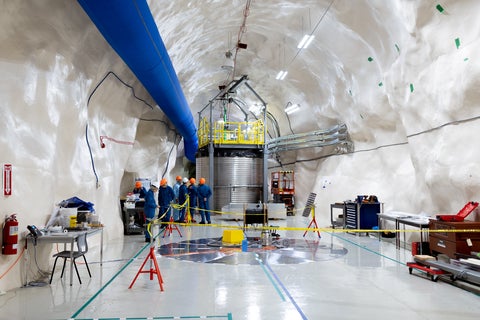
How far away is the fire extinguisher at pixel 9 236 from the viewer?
5.99m

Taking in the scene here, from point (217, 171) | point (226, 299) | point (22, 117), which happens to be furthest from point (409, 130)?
point (217, 171)

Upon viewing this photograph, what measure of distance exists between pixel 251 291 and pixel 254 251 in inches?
144

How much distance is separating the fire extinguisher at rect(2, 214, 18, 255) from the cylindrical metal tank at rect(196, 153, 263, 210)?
1469 cm

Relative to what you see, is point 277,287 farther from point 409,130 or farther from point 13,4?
point 409,130

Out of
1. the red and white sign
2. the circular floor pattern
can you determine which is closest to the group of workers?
the circular floor pattern

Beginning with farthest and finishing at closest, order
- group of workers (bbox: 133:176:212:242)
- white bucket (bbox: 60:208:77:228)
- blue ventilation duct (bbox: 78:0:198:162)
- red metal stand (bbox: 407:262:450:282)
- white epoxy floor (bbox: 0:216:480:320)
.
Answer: group of workers (bbox: 133:176:212:242)
white bucket (bbox: 60:208:77:228)
red metal stand (bbox: 407:262:450:282)
blue ventilation duct (bbox: 78:0:198:162)
white epoxy floor (bbox: 0:216:480:320)

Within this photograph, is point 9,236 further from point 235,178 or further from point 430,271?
point 235,178

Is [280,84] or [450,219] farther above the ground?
[280,84]

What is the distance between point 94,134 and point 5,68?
13.6 ft

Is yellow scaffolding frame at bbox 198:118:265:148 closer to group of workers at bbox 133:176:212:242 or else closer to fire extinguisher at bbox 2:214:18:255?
group of workers at bbox 133:176:212:242

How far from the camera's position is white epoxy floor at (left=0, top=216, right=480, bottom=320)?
5234 mm

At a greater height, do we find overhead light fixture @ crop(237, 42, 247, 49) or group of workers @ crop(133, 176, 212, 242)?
overhead light fixture @ crop(237, 42, 247, 49)

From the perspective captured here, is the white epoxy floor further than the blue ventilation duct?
No

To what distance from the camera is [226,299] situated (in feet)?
19.3
